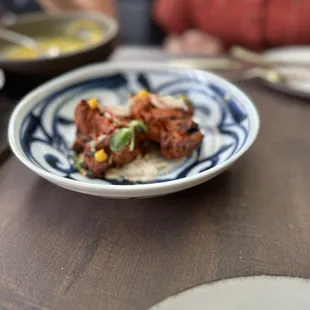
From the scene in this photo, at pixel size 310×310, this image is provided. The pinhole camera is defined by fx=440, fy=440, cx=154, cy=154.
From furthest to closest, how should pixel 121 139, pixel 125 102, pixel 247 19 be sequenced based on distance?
pixel 247 19
pixel 125 102
pixel 121 139

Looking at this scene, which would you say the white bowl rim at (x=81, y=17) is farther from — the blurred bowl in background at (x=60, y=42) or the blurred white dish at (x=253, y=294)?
the blurred white dish at (x=253, y=294)

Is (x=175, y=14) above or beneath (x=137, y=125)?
beneath

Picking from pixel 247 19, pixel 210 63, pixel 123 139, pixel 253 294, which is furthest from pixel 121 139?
pixel 247 19

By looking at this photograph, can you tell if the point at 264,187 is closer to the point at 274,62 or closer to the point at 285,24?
the point at 274,62

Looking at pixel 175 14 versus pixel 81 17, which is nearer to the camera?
pixel 81 17

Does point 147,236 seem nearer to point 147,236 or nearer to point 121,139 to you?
point 147,236

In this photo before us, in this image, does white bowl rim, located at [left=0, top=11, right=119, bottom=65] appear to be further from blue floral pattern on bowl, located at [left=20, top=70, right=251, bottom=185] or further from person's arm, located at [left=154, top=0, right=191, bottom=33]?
person's arm, located at [left=154, top=0, right=191, bottom=33]
